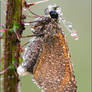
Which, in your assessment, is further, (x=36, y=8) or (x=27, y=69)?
(x=36, y=8)

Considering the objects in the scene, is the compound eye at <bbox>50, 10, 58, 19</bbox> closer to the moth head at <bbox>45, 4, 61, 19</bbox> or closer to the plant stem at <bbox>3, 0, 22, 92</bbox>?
the moth head at <bbox>45, 4, 61, 19</bbox>

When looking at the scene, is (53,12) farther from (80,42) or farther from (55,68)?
(80,42)

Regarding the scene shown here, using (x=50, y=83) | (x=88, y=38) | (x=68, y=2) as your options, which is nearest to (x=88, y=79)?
(x=88, y=38)

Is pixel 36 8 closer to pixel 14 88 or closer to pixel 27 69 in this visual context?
pixel 27 69

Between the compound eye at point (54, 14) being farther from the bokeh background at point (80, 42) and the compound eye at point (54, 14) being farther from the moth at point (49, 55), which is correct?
the bokeh background at point (80, 42)

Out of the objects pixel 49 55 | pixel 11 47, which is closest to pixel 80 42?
pixel 49 55

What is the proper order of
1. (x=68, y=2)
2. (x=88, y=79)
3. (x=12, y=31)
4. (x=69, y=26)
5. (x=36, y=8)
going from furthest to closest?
1. (x=88, y=79)
2. (x=68, y=2)
3. (x=36, y=8)
4. (x=69, y=26)
5. (x=12, y=31)

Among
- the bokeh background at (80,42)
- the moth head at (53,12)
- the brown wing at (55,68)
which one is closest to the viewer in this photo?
the brown wing at (55,68)

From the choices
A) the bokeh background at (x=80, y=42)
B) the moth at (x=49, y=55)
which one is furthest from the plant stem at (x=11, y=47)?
the bokeh background at (x=80, y=42)

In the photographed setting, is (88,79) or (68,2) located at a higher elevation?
(68,2)
